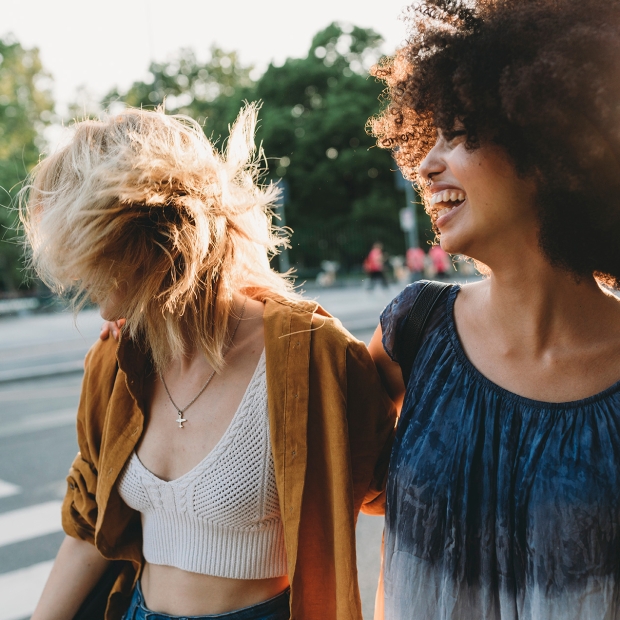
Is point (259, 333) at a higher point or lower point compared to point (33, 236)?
lower

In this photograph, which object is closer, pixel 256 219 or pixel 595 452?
pixel 595 452

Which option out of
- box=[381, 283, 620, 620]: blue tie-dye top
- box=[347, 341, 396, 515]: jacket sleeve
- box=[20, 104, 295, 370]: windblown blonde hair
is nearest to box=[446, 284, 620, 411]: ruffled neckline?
box=[381, 283, 620, 620]: blue tie-dye top

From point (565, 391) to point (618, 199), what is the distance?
41 cm

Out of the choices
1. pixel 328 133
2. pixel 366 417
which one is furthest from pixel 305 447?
pixel 328 133

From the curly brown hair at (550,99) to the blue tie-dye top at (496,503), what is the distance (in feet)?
1.15

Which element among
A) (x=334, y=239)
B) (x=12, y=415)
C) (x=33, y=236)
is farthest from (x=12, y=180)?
(x=33, y=236)

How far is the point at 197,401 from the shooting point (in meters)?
1.81

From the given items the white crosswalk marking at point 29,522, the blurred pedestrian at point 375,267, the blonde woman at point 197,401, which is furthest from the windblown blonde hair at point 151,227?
the blurred pedestrian at point 375,267

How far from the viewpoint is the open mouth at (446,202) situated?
1.57m

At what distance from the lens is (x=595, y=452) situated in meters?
1.37

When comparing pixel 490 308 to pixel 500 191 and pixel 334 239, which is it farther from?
pixel 334 239

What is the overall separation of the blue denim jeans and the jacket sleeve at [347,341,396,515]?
341mm

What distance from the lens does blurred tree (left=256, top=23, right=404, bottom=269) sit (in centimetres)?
3319

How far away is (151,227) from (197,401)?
46 centimetres
